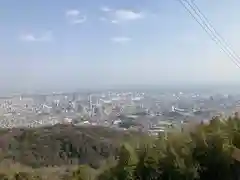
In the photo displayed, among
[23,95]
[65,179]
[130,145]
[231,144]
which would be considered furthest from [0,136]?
[23,95]

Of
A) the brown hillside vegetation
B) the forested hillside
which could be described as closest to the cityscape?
the brown hillside vegetation

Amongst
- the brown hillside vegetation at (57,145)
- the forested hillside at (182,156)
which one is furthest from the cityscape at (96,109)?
the forested hillside at (182,156)

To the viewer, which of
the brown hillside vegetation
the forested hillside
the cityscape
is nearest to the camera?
the forested hillside

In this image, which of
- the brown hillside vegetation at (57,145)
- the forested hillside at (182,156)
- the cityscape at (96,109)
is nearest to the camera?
the forested hillside at (182,156)

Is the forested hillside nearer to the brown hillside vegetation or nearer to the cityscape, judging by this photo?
the brown hillside vegetation

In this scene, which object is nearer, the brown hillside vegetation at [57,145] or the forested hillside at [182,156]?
the forested hillside at [182,156]

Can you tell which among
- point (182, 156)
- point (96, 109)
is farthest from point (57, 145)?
point (96, 109)

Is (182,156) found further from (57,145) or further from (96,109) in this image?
(96,109)

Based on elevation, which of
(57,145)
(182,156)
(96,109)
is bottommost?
(57,145)

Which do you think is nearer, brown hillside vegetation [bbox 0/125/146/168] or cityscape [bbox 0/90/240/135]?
brown hillside vegetation [bbox 0/125/146/168]

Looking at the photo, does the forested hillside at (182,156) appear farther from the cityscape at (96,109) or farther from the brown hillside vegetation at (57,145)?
the cityscape at (96,109)

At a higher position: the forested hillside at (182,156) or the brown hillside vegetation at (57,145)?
the forested hillside at (182,156)
